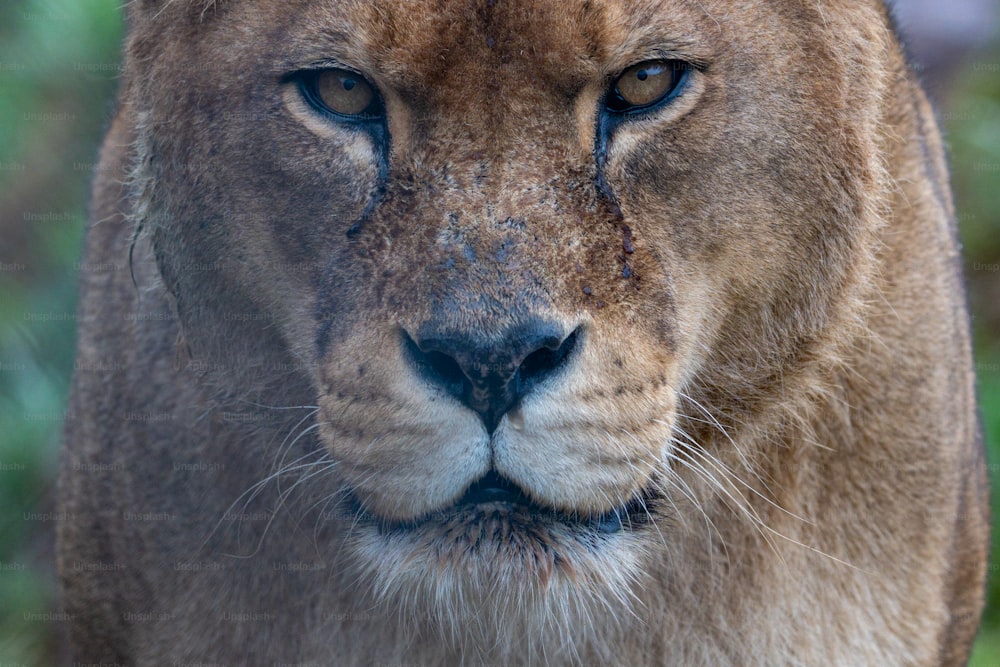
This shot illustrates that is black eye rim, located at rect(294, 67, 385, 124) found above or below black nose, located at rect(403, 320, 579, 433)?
above

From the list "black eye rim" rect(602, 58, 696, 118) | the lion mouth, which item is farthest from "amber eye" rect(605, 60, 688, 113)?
the lion mouth

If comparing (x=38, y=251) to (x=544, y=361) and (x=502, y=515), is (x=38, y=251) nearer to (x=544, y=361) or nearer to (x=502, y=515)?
(x=502, y=515)

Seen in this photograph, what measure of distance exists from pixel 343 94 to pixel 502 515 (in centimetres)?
75

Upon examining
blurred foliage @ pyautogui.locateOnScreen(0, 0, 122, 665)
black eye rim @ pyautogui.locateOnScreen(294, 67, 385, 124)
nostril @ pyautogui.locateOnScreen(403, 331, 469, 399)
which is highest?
black eye rim @ pyautogui.locateOnScreen(294, 67, 385, 124)

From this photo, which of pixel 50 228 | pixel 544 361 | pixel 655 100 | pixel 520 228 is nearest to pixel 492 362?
pixel 544 361

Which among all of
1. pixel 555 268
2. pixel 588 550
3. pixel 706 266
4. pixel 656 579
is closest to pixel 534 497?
pixel 588 550

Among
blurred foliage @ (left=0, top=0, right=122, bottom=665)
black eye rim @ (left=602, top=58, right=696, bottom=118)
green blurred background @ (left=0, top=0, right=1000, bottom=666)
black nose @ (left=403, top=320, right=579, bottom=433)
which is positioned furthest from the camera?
green blurred background @ (left=0, top=0, right=1000, bottom=666)

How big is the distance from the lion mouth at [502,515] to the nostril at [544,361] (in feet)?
0.55

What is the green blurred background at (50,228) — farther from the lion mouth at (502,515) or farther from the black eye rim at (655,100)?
the black eye rim at (655,100)

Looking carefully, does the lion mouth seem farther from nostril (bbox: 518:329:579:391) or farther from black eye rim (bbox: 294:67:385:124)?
black eye rim (bbox: 294:67:385:124)

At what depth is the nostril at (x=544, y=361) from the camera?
6.08 feet

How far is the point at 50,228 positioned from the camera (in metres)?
5.41

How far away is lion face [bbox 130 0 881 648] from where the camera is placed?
191 cm

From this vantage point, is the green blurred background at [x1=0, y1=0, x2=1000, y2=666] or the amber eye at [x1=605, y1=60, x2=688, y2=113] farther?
the green blurred background at [x1=0, y1=0, x2=1000, y2=666]
